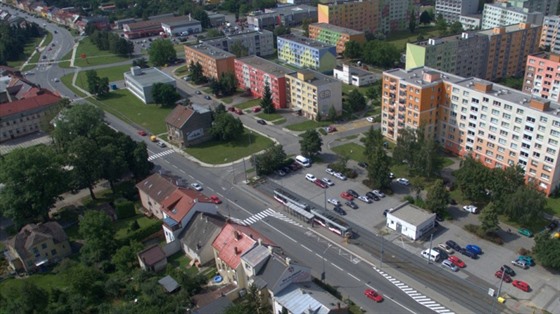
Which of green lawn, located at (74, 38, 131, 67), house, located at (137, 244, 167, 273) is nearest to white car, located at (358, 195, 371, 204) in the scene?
house, located at (137, 244, 167, 273)

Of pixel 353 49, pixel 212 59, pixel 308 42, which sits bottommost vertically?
pixel 353 49

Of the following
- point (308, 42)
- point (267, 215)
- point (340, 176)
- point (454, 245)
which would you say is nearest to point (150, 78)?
point (308, 42)

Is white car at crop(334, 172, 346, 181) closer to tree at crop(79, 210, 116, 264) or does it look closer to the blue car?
the blue car

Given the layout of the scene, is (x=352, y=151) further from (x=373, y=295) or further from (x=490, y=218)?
(x=373, y=295)

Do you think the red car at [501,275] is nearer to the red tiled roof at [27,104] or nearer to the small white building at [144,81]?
the small white building at [144,81]

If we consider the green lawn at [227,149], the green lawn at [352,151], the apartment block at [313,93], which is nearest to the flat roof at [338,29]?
the apartment block at [313,93]
